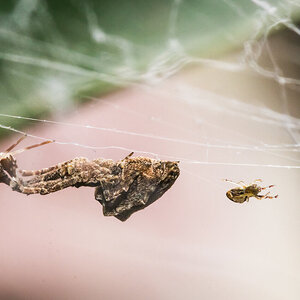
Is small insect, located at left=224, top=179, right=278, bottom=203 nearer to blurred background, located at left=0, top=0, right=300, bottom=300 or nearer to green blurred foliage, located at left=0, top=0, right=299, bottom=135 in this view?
blurred background, located at left=0, top=0, right=300, bottom=300

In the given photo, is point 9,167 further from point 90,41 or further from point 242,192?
point 242,192

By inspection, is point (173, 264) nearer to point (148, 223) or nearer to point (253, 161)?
point (148, 223)

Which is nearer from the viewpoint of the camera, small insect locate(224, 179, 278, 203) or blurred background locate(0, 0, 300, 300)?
blurred background locate(0, 0, 300, 300)

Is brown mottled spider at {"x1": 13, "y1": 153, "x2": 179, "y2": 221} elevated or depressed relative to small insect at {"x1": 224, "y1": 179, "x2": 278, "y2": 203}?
depressed

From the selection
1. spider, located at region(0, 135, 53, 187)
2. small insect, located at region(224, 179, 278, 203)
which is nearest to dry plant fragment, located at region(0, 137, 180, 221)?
spider, located at region(0, 135, 53, 187)

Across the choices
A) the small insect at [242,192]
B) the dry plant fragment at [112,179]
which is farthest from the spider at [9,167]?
the small insect at [242,192]

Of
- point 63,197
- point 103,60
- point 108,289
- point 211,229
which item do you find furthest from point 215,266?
point 103,60
